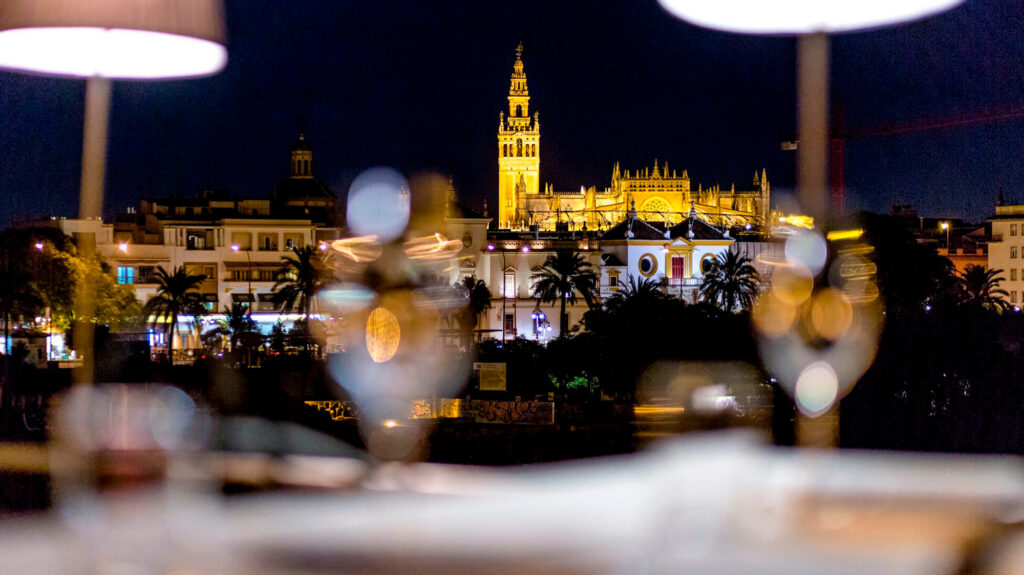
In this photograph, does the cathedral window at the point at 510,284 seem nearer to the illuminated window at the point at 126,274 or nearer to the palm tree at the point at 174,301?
the illuminated window at the point at 126,274

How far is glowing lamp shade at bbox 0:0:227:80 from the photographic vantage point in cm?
408

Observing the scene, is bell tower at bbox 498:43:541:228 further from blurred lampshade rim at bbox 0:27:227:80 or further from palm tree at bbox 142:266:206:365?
blurred lampshade rim at bbox 0:27:227:80

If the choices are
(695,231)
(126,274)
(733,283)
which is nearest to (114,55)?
(126,274)

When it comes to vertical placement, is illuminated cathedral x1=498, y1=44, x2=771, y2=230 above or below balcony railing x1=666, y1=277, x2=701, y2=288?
above

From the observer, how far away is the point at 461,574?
5.47 meters

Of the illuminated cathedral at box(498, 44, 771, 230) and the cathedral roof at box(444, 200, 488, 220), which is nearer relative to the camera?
the cathedral roof at box(444, 200, 488, 220)

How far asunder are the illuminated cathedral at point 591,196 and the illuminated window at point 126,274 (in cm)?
6700

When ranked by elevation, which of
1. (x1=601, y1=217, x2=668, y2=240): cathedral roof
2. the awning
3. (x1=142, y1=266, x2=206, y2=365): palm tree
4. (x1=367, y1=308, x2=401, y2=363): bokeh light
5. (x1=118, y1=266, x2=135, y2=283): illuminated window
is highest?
(x1=601, y1=217, x2=668, y2=240): cathedral roof

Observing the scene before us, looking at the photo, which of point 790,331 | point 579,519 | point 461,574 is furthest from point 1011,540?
point 790,331

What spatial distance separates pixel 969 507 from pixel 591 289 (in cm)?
6007

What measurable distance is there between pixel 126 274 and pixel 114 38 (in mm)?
56788

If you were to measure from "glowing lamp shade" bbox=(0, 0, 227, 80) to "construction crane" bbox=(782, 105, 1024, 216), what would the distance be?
4253 centimetres

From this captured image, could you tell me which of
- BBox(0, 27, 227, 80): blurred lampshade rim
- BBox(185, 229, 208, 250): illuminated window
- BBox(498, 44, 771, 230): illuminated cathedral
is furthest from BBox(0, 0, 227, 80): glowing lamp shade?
BBox(498, 44, 771, 230): illuminated cathedral

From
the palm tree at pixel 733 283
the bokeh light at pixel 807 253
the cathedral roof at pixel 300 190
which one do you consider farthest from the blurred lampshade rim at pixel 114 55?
the cathedral roof at pixel 300 190
